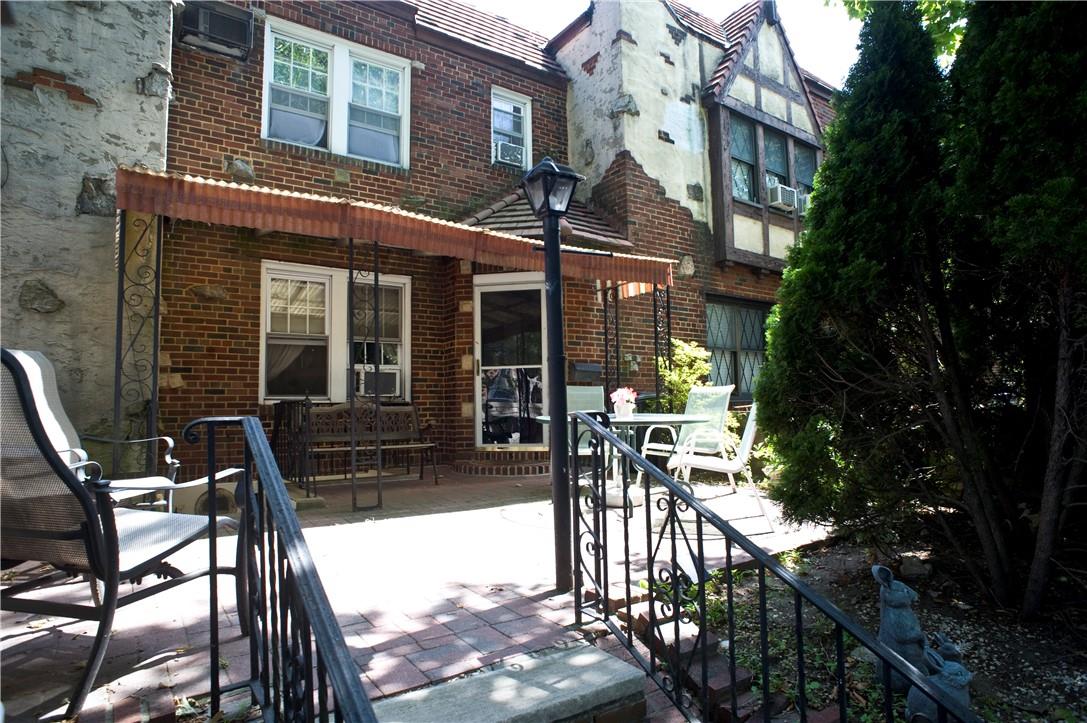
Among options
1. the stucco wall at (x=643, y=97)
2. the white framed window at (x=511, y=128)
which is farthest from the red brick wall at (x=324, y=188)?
the stucco wall at (x=643, y=97)

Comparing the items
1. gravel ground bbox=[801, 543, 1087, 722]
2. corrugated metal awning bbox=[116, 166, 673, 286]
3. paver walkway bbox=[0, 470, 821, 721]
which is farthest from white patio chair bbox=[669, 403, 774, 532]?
corrugated metal awning bbox=[116, 166, 673, 286]

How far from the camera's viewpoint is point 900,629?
259 cm

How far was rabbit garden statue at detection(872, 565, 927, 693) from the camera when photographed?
2.56m

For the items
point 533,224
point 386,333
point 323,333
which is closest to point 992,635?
point 533,224

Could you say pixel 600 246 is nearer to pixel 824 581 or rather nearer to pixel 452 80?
Result: pixel 452 80

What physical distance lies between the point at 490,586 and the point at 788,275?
2.52 m

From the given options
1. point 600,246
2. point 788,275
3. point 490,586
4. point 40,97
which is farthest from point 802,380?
point 40,97

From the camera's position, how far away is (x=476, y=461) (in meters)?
7.82

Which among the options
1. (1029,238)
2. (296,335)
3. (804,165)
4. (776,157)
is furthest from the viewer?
(804,165)

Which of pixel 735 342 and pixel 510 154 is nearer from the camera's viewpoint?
pixel 510 154

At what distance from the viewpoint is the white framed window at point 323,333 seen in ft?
24.1

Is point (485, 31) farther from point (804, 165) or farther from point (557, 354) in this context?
point (557, 354)

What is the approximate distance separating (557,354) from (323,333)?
525cm

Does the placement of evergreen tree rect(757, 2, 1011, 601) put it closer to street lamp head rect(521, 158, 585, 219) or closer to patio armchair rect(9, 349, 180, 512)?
street lamp head rect(521, 158, 585, 219)
